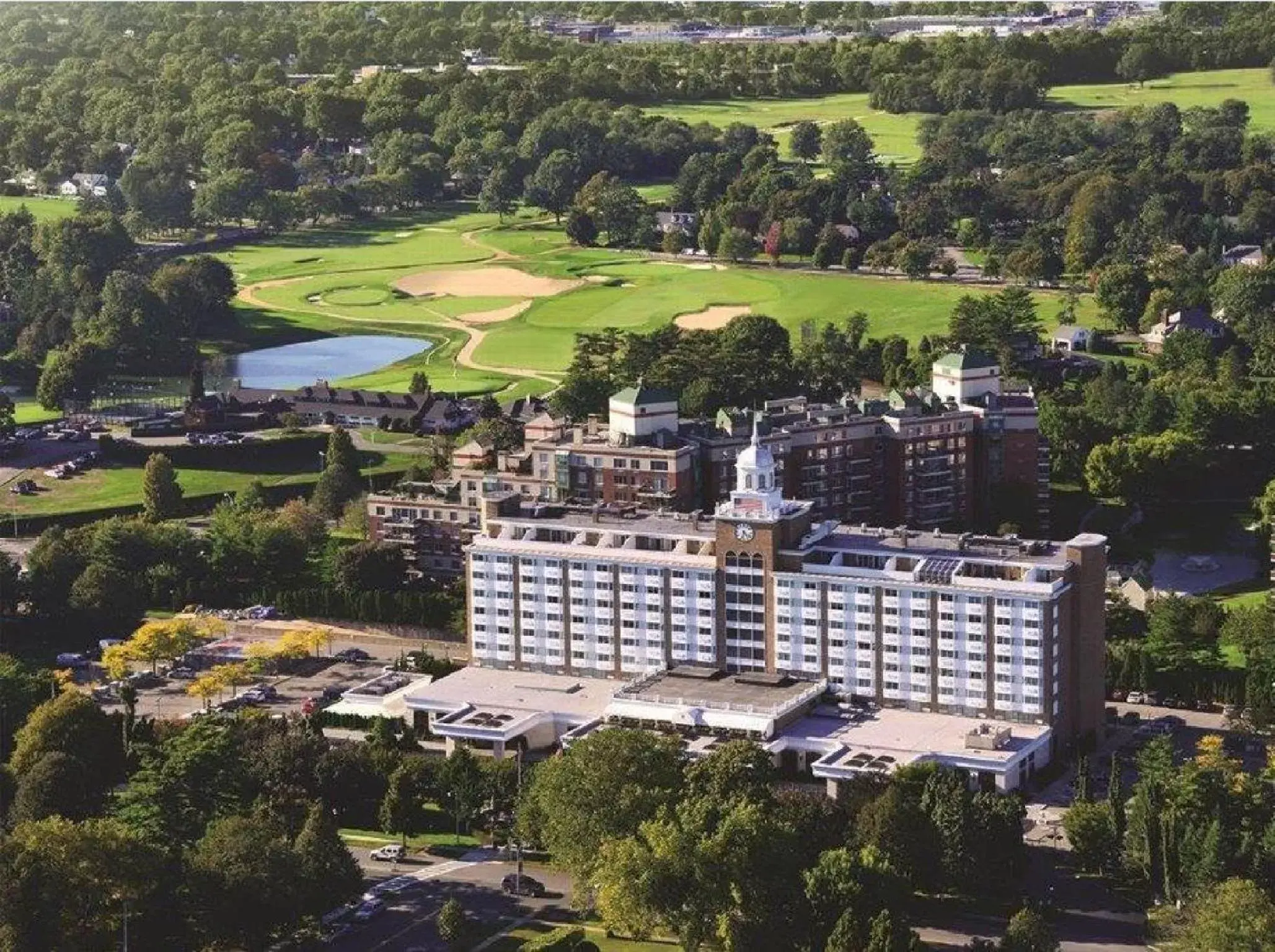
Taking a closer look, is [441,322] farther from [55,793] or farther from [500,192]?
[55,793]

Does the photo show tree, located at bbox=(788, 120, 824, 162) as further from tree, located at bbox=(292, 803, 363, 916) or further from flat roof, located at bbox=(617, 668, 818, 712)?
tree, located at bbox=(292, 803, 363, 916)

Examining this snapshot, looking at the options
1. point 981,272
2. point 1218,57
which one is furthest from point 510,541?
point 1218,57

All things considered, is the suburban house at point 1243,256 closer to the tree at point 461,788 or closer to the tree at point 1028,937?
the tree at point 461,788

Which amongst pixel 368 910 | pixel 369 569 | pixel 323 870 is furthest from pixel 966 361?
pixel 323 870

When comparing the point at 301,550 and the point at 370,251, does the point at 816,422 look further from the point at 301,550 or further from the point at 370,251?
the point at 370,251

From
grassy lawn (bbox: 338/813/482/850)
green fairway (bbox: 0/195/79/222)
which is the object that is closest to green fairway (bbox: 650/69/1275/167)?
green fairway (bbox: 0/195/79/222)

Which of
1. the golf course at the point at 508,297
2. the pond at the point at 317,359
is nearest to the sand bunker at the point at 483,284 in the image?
the golf course at the point at 508,297
